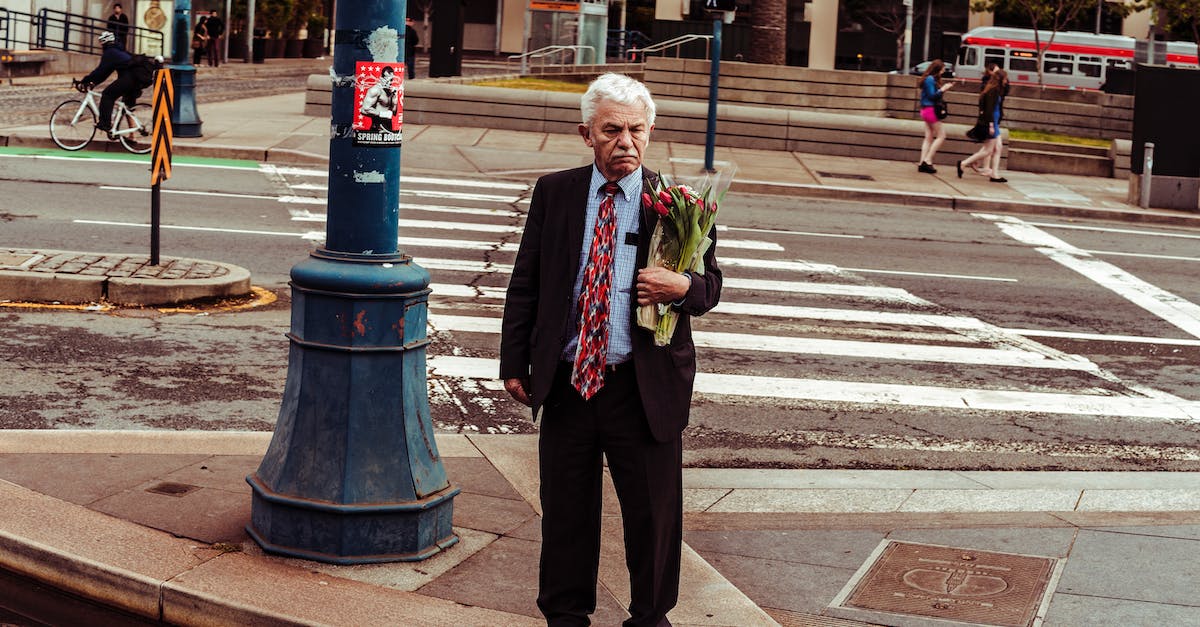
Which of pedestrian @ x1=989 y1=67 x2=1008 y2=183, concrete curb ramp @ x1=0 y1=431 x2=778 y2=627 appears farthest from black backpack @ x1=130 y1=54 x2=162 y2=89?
concrete curb ramp @ x1=0 y1=431 x2=778 y2=627

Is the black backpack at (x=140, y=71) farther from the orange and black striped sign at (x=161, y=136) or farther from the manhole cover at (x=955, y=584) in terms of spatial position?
the manhole cover at (x=955, y=584)

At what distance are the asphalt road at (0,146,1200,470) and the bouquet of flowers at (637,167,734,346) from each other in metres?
3.23

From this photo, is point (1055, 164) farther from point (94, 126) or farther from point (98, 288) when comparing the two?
point (98, 288)

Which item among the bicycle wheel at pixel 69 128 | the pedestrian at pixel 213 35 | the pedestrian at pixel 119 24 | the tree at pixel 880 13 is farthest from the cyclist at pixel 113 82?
the tree at pixel 880 13

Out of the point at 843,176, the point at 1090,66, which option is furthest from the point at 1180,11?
the point at 843,176

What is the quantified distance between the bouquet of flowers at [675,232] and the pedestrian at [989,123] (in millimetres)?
18906

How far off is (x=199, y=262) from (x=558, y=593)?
7491 millimetres

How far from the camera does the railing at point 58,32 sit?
123ft

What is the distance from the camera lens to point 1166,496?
6.95 m

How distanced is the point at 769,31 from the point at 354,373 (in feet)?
81.7

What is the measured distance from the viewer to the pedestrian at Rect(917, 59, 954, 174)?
73.0 ft

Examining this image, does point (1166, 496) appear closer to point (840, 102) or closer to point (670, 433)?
point (670, 433)

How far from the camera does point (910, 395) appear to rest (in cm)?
912

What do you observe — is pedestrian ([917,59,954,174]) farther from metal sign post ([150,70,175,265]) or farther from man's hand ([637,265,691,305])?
man's hand ([637,265,691,305])
